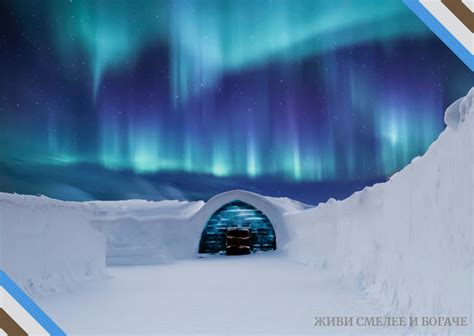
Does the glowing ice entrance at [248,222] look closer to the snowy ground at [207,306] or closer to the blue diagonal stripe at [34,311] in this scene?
the snowy ground at [207,306]

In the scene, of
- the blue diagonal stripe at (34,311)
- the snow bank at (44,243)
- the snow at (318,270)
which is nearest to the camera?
the snow at (318,270)

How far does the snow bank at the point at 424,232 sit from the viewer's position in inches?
127

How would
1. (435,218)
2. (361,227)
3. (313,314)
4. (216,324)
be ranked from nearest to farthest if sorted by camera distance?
(435,218)
(216,324)
(313,314)
(361,227)

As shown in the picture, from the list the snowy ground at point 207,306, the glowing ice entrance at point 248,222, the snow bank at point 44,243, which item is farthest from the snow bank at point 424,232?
the glowing ice entrance at point 248,222

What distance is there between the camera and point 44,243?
690cm

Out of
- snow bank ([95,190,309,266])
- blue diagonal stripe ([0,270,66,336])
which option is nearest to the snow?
blue diagonal stripe ([0,270,66,336])

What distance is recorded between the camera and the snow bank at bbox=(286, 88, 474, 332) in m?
3.24

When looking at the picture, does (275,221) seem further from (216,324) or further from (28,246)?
(216,324)

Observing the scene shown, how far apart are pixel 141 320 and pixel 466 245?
313cm

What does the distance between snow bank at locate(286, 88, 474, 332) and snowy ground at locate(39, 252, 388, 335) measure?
1.44 feet

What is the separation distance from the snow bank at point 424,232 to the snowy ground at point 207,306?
438 millimetres

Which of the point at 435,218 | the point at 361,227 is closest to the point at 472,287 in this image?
the point at 435,218

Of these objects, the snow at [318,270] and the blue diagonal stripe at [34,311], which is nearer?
the snow at [318,270]

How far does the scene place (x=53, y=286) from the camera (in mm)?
6777
